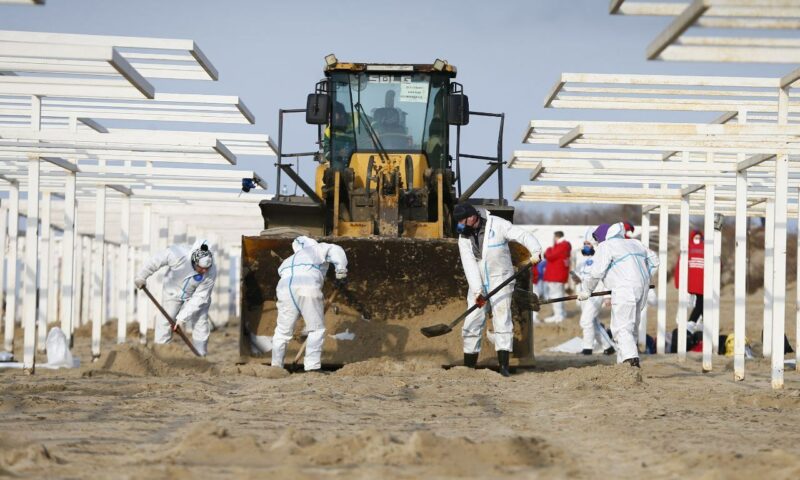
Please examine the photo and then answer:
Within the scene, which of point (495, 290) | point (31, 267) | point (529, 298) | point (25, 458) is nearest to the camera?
point (25, 458)

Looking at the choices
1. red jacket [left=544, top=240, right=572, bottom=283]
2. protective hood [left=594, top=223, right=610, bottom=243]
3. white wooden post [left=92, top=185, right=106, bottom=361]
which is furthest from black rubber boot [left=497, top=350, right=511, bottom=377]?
red jacket [left=544, top=240, right=572, bottom=283]

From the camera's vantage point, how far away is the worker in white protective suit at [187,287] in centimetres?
1656

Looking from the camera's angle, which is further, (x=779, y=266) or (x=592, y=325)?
(x=592, y=325)

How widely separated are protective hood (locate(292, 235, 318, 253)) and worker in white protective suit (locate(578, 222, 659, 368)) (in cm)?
291

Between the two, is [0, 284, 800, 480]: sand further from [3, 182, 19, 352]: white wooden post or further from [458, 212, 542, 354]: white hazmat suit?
[3, 182, 19, 352]: white wooden post

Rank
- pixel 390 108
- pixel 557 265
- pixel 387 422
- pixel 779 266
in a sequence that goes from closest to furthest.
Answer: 1. pixel 387 422
2. pixel 779 266
3. pixel 390 108
4. pixel 557 265

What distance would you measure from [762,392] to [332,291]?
457cm

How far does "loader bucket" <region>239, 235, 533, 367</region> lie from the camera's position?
44.9 feet

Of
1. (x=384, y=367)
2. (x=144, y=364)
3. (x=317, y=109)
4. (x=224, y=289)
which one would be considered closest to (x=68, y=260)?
(x=144, y=364)

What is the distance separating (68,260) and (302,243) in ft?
13.4

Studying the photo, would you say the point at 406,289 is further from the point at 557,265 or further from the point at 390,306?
the point at 557,265

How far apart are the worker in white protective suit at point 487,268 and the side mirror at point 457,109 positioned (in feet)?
4.98

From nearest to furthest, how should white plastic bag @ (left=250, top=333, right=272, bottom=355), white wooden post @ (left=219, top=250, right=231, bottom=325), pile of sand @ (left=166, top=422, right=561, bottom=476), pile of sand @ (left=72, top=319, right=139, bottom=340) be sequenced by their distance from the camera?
pile of sand @ (left=166, top=422, right=561, bottom=476) → white plastic bag @ (left=250, top=333, right=272, bottom=355) → pile of sand @ (left=72, top=319, right=139, bottom=340) → white wooden post @ (left=219, top=250, right=231, bottom=325)

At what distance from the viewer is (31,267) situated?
1448 cm
